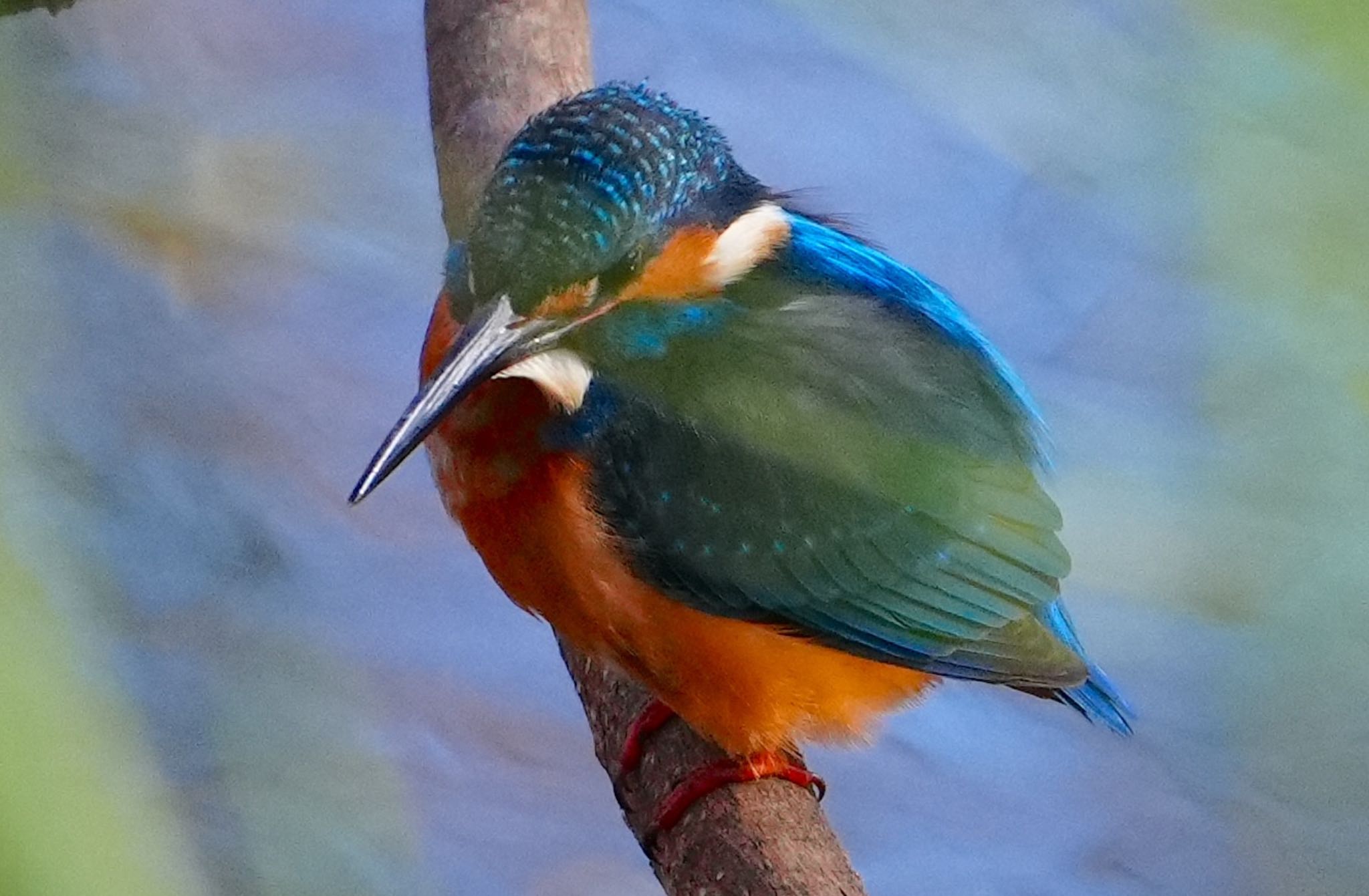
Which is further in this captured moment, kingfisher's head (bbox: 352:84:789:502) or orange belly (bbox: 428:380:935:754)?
orange belly (bbox: 428:380:935:754)

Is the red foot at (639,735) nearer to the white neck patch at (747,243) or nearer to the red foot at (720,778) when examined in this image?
the red foot at (720,778)

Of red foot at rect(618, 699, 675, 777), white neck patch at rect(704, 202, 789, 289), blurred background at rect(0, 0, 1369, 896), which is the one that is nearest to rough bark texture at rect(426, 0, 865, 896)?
red foot at rect(618, 699, 675, 777)

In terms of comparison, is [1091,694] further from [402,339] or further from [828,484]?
[402,339]

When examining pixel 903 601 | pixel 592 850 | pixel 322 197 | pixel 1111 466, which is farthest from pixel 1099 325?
pixel 592 850

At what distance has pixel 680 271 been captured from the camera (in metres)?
0.57

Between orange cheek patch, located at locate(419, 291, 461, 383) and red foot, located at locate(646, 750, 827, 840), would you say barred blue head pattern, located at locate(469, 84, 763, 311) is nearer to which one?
orange cheek patch, located at locate(419, 291, 461, 383)

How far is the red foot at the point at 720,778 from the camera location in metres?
0.70

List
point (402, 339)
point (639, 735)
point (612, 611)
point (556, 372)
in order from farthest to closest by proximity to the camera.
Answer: point (639, 735) → point (612, 611) → point (556, 372) → point (402, 339)

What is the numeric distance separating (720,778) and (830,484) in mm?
289

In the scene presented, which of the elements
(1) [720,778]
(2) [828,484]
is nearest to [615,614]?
(1) [720,778]

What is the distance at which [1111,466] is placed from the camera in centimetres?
23

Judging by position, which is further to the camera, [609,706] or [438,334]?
[609,706]

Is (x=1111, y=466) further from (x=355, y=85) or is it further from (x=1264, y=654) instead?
(x=355, y=85)

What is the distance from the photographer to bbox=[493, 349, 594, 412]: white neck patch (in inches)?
20.6
